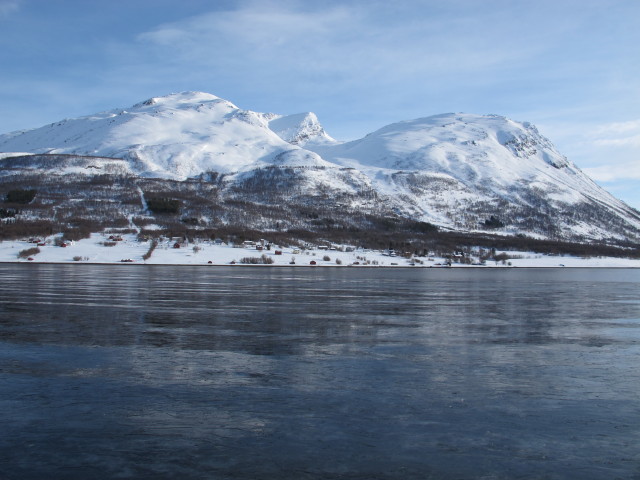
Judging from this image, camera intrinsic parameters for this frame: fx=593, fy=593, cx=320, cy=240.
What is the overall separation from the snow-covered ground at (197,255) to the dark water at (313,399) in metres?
82.2

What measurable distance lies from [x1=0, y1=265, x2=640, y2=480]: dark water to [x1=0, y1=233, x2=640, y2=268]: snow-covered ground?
3235 inches

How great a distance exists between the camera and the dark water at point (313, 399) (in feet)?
35.8

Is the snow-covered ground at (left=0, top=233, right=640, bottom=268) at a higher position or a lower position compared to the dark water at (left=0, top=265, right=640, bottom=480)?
higher

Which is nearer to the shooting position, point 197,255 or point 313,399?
point 313,399

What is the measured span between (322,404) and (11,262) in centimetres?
9970

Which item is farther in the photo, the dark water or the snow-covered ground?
the snow-covered ground

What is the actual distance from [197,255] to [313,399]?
10385 cm

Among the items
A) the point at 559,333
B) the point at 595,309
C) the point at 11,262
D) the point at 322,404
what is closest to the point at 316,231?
the point at 11,262

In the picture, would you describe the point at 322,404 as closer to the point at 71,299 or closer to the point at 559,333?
the point at 559,333

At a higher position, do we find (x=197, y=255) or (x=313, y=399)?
(x=197, y=255)

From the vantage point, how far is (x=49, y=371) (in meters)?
17.1

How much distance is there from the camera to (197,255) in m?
116

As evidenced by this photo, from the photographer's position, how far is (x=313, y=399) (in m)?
14.7

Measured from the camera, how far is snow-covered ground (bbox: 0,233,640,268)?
106875 millimetres
